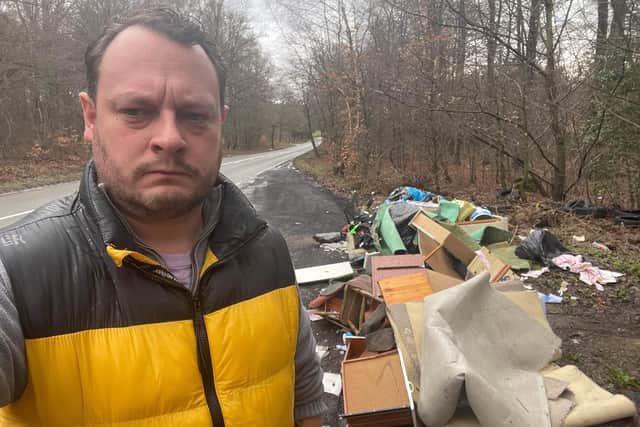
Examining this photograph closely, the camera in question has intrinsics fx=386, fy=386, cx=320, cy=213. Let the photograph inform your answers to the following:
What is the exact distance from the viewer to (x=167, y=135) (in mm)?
1068

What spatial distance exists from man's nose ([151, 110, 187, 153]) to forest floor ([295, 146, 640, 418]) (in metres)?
3.62

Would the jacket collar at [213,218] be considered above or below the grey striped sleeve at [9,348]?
above

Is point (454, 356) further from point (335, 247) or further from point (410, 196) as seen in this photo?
point (410, 196)

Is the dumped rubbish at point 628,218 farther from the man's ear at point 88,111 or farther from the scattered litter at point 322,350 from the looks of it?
the man's ear at point 88,111

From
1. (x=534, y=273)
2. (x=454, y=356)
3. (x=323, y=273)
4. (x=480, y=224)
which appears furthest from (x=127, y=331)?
(x=480, y=224)

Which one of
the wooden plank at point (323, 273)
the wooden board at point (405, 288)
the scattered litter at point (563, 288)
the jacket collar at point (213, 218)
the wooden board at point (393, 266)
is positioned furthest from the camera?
the wooden plank at point (323, 273)

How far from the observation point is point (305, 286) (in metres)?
5.55

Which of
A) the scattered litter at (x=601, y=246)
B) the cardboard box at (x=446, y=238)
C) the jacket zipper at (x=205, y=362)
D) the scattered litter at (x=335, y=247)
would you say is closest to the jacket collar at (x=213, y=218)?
the jacket zipper at (x=205, y=362)

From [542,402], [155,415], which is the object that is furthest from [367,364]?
→ [155,415]

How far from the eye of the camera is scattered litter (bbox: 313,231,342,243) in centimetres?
768

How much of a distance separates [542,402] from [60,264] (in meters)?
2.73

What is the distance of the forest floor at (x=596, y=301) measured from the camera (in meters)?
3.32

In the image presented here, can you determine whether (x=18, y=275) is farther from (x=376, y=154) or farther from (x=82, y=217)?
(x=376, y=154)

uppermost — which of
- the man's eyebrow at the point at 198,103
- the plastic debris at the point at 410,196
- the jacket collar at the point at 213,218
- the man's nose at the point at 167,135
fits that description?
the man's eyebrow at the point at 198,103
